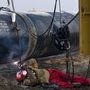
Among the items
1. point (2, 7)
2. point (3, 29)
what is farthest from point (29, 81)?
point (2, 7)

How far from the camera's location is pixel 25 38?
6.91 metres

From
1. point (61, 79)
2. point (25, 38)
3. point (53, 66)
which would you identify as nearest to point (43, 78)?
point (61, 79)

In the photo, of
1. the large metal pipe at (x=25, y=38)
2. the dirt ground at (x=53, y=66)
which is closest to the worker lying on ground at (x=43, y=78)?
the dirt ground at (x=53, y=66)

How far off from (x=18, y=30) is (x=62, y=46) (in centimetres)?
161

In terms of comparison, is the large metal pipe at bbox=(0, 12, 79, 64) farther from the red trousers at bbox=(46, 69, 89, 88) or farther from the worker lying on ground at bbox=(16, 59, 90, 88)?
the red trousers at bbox=(46, 69, 89, 88)

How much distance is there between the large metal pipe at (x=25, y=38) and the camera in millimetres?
6391

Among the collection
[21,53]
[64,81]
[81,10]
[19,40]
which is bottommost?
[64,81]

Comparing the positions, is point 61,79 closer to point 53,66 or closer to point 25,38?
point 25,38

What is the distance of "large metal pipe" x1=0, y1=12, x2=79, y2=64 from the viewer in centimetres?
639

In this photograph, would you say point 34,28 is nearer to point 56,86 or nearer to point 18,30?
point 18,30

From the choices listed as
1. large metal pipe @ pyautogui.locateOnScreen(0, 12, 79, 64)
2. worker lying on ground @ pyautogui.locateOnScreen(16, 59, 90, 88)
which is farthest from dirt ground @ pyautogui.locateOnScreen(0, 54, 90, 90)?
large metal pipe @ pyautogui.locateOnScreen(0, 12, 79, 64)

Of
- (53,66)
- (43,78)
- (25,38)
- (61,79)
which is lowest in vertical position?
(53,66)

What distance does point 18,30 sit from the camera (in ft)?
21.6

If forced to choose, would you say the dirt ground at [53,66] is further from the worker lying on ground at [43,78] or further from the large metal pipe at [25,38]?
the large metal pipe at [25,38]
